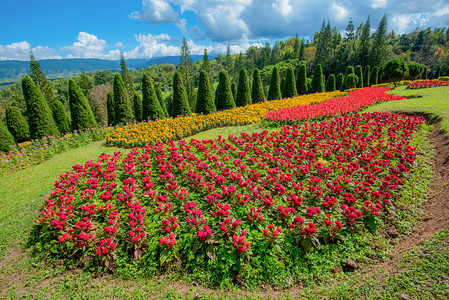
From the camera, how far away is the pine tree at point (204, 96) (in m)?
17.5

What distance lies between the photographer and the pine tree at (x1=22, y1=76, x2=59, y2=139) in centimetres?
1290

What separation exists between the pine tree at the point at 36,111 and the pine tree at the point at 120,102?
4.39 metres

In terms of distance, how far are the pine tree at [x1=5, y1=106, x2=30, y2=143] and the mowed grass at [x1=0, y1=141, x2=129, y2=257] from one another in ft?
29.3

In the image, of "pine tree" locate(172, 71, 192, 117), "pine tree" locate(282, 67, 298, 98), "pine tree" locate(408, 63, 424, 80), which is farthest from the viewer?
"pine tree" locate(408, 63, 424, 80)

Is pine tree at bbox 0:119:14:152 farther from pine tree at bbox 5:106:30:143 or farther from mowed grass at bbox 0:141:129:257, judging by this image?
mowed grass at bbox 0:141:129:257

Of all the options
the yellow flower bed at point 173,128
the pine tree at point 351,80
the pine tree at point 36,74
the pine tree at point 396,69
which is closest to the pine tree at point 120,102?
the yellow flower bed at point 173,128

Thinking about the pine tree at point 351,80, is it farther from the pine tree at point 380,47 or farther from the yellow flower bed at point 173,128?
the pine tree at point 380,47

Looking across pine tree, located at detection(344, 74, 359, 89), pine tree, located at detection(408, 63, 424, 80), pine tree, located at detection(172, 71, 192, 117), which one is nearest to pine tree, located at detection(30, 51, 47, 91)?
pine tree, located at detection(172, 71, 192, 117)

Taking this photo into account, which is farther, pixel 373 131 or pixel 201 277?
pixel 373 131

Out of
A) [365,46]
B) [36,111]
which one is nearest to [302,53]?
[365,46]

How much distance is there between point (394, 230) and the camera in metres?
4.19

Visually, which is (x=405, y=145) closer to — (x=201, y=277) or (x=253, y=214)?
(x=253, y=214)

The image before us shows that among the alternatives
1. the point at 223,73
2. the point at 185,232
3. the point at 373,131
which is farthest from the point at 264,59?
the point at 185,232

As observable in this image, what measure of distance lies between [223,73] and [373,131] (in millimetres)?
13325
